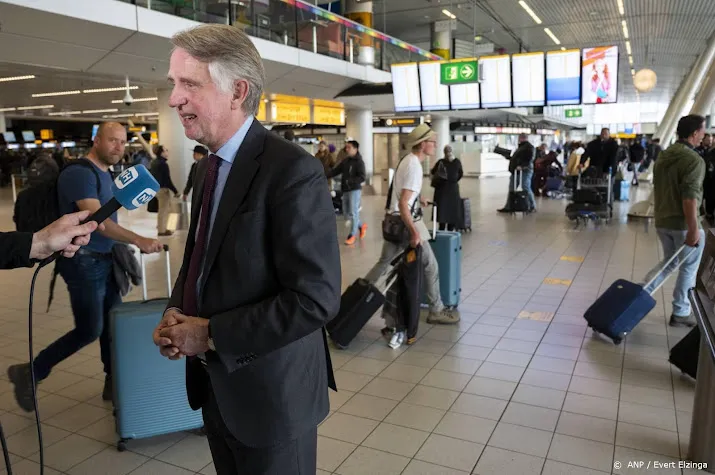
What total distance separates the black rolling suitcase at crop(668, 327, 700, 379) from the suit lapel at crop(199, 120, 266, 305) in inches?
146

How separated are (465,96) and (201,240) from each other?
12.4m

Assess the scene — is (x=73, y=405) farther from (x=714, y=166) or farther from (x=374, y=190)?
(x=374, y=190)

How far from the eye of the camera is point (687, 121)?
195 inches

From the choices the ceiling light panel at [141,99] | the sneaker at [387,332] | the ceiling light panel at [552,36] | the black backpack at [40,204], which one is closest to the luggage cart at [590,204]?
the sneaker at [387,332]

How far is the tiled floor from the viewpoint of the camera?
10.1 ft

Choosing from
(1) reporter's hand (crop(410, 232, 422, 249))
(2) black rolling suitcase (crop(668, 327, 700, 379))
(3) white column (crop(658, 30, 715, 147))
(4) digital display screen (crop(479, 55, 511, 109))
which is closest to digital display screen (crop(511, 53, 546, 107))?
(4) digital display screen (crop(479, 55, 511, 109))

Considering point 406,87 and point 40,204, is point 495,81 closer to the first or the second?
point 406,87

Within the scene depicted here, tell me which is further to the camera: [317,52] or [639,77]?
[639,77]

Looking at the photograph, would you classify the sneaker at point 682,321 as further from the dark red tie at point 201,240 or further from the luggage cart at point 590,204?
the luggage cart at point 590,204

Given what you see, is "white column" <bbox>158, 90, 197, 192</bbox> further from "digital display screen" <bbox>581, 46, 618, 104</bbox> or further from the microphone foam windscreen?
the microphone foam windscreen

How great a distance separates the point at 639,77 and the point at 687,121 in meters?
11.8

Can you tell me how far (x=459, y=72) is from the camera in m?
12.1

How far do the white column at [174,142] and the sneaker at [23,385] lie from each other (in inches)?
367

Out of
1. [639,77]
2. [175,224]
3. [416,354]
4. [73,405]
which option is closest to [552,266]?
[416,354]
